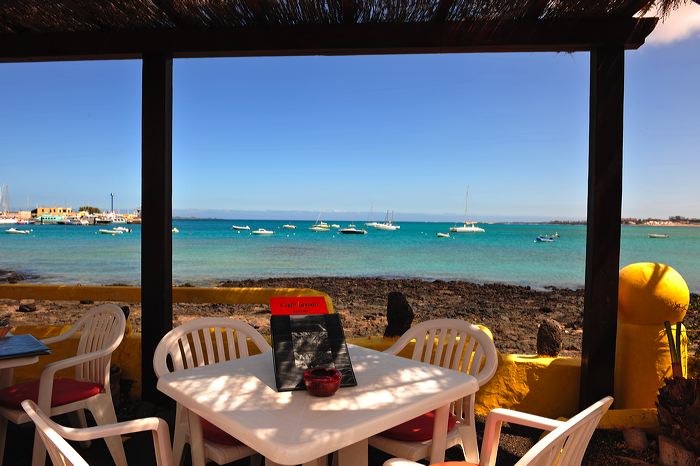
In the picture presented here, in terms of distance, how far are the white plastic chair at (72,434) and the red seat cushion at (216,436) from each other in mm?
252

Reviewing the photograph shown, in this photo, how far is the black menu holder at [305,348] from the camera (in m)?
1.58

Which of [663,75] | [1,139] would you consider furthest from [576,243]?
Answer: [1,139]

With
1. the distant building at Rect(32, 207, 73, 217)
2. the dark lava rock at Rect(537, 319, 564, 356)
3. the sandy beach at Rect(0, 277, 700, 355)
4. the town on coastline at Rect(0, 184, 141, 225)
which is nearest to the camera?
the dark lava rock at Rect(537, 319, 564, 356)

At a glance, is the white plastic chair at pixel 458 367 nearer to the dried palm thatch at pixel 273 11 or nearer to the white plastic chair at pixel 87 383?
the white plastic chair at pixel 87 383

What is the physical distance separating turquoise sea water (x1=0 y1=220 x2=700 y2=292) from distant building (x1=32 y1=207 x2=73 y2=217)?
240 cm

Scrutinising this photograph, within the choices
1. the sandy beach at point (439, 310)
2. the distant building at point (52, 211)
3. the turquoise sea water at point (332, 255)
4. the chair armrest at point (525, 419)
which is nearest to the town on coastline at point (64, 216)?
the distant building at point (52, 211)

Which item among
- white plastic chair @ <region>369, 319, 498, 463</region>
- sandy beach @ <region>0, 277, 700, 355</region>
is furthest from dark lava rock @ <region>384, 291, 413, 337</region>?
sandy beach @ <region>0, 277, 700, 355</region>

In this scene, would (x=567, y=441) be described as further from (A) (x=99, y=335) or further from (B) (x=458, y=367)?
(A) (x=99, y=335)

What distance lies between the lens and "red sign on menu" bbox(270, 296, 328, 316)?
1701 mm

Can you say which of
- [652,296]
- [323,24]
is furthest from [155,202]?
[652,296]

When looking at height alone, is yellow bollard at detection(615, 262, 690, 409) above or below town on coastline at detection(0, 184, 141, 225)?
above

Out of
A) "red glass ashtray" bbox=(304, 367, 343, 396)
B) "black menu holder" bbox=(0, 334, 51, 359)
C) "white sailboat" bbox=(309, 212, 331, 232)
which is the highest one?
"red glass ashtray" bbox=(304, 367, 343, 396)

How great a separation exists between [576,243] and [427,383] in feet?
144

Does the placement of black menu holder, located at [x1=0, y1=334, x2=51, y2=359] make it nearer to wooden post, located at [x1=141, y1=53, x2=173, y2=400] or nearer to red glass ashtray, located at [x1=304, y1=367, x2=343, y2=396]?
wooden post, located at [x1=141, y1=53, x2=173, y2=400]
